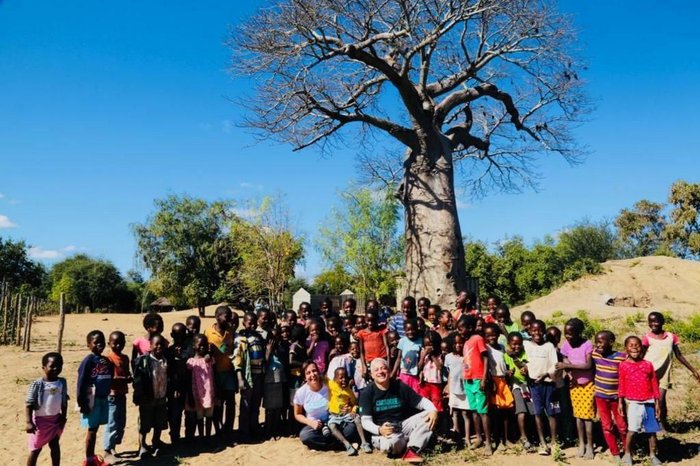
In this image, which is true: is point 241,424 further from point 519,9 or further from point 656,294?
point 656,294

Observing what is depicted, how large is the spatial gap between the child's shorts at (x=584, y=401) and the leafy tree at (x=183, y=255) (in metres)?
26.0

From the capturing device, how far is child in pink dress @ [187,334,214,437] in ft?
16.6

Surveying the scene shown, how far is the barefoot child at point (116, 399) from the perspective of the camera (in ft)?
15.3

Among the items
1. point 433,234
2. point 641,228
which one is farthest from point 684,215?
point 433,234

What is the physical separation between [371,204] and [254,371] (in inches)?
816

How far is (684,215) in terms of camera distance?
29.4 meters

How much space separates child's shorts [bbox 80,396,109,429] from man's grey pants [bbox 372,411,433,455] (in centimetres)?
234

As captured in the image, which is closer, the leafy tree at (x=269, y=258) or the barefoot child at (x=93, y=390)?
the barefoot child at (x=93, y=390)

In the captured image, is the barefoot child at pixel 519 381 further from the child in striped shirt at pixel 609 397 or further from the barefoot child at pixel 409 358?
the barefoot child at pixel 409 358

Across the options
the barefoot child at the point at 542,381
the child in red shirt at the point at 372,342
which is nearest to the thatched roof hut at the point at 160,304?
the child in red shirt at the point at 372,342

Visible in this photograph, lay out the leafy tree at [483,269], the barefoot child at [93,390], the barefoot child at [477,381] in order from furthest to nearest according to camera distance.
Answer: the leafy tree at [483,269], the barefoot child at [477,381], the barefoot child at [93,390]

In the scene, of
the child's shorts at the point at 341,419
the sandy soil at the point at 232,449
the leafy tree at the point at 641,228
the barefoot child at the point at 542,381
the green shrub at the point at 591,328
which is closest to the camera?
the sandy soil at the point at 232,449

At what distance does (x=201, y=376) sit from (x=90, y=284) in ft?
125

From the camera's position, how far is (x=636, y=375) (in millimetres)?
4359
